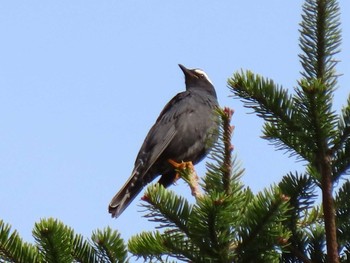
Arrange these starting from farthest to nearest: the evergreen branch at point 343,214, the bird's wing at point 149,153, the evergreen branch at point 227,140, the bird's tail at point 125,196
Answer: the bird's wing at point 149,153
the bird's tail at point 125,196
the evergreen branch at point 343,214
the evergreen branch at point 227,140

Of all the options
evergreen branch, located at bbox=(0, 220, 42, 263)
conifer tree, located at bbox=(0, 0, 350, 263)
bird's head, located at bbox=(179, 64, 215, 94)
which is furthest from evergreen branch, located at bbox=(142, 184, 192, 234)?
bird's head, located at bbox=(179, 64, 215, 94)

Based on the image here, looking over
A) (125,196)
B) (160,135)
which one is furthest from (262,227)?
(160,135)

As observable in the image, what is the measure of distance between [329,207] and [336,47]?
0.57 metres

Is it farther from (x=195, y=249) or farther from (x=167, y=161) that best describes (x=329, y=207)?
(x=167, y=161)

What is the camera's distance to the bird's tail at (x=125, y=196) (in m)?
4.92

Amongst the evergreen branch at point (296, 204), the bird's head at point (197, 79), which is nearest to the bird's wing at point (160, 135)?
the bird's head at point (197, 79)

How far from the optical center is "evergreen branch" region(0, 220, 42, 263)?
2.22 metres

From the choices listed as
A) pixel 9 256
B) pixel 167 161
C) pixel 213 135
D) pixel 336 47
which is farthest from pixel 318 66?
pixel 167 161

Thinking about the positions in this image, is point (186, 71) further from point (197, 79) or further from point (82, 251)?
point (82, 251)

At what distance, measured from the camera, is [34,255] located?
223cm

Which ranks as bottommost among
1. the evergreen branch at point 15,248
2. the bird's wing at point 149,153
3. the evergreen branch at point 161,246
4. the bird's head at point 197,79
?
the evergreen branch at point 15,248

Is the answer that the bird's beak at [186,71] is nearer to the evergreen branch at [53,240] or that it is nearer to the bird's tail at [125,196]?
the bird's tail at [125,196]

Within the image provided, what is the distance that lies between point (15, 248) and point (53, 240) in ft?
0.50

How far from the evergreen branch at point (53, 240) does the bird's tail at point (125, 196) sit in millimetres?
2634
